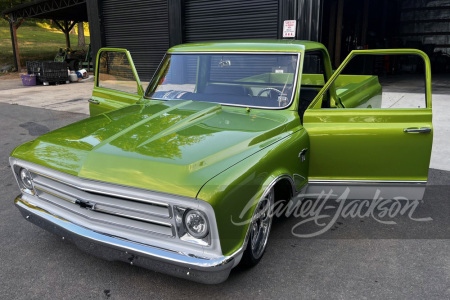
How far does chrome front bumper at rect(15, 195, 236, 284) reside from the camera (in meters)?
2.17

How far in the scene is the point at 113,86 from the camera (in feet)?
15.6

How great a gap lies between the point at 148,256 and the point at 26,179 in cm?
129

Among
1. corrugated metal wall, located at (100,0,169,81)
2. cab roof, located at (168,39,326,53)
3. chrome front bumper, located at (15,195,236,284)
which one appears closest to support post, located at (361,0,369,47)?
corrugated metal wall, located at (100,0,169,81)

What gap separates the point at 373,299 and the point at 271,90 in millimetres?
1923

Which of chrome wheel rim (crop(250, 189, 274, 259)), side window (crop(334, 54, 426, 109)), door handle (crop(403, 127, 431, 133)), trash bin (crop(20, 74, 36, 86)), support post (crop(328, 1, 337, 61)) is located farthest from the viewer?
trash bin (crop(20, 74, 36, 86))

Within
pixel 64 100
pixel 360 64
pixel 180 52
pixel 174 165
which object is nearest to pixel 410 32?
pixel 360 64

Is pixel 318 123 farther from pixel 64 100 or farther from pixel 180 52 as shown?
pixel 64 100

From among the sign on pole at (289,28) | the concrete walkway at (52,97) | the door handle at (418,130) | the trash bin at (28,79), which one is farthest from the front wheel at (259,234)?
the trash bin at (28,79)

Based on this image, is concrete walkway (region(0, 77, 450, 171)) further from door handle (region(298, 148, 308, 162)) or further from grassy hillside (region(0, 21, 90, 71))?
grassy hillside (region(0, 21, 90, 71))

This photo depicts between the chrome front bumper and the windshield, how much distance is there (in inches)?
64.7

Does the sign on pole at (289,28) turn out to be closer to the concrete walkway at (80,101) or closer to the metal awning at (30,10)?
the concrete walkway at (80,101)

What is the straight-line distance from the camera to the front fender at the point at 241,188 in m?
2.16

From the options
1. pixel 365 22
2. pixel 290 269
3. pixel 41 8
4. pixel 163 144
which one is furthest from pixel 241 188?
pixel 41 8
